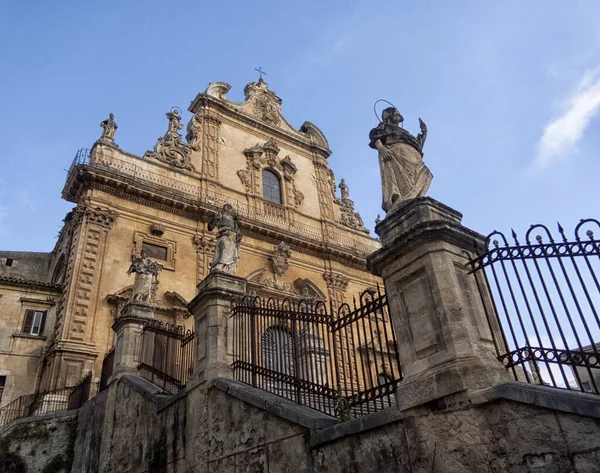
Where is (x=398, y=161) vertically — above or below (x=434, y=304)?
above

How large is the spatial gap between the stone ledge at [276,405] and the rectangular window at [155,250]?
11499 mm

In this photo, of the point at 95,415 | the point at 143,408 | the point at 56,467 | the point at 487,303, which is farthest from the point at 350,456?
the point at 56,467

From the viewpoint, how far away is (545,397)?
11.3 feet

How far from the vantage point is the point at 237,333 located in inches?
313

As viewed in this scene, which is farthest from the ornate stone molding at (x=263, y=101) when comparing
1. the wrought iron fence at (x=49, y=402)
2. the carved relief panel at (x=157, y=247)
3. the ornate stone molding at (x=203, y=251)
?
the wrought iron fence at (x=49, y=402)

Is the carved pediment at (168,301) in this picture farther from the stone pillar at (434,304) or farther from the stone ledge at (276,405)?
the stone pillar at (434,304)

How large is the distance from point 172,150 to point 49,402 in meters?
11.6

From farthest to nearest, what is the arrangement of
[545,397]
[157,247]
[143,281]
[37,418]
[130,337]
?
[157,247] → [143,281] → [37,418] → [130,337] → [545,397]

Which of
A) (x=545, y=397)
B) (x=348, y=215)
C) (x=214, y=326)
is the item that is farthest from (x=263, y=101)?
(x=545, y=397)

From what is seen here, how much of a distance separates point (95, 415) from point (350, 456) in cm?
844

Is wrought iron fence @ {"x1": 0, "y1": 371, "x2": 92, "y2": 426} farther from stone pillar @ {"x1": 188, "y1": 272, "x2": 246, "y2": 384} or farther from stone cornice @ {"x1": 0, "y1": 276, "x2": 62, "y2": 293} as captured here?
stone pillar @ {"x1": 188, "y1": 272, "x2": 246, "y2": 384}

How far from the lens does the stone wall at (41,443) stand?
34.4 ft

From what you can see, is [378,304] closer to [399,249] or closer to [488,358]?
[399,249]

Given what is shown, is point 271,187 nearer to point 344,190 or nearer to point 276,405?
point 344,190
